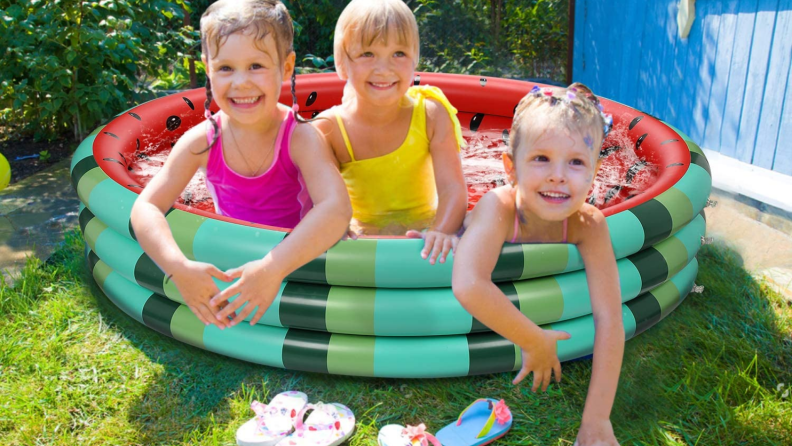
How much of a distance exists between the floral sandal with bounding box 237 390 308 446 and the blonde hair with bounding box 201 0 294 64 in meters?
1.16

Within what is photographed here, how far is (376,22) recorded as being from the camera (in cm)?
231

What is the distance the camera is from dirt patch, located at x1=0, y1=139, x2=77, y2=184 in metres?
4.81

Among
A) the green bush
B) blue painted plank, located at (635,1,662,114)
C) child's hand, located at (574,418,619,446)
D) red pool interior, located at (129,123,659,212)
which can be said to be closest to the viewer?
child's hand, located at (574,418,619,446)

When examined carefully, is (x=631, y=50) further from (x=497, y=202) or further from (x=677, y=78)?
(x=497, y=202)

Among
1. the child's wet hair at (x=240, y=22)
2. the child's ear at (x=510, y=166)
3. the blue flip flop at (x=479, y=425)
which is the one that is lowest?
the blue flip flop at (x=479, y=425)

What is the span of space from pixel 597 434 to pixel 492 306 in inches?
19.3

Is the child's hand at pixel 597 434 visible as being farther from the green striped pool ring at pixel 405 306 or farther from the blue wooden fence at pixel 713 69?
the blue wooden fence at pixel 713 69

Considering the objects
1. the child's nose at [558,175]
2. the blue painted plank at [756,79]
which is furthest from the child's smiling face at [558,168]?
the blue painted plank at [756,79]

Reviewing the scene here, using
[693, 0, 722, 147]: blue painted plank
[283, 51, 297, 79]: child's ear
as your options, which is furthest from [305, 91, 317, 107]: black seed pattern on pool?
[693, 0, 722, 147]: blue painted plank

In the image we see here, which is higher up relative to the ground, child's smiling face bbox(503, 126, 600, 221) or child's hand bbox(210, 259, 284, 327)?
child's smiling face bbox(503, 126, 600, 221)

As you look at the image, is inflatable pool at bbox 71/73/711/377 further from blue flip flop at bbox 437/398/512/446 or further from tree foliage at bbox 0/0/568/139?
tree foliage at bbox 0/0/568/139

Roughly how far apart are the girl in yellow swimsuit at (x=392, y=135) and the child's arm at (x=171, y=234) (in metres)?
0.55

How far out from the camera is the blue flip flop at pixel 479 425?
214 cm

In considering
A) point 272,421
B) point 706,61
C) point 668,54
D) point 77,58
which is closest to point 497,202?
point 272,421
